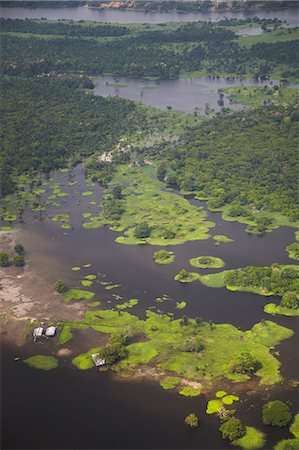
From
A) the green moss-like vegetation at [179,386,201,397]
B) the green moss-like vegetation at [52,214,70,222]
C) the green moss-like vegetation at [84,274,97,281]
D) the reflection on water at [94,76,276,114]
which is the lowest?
the green moss-like vegetation at [179,386,201,397]

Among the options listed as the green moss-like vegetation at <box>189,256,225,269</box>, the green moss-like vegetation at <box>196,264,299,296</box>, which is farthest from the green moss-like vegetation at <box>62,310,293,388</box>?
the green moss-like vegetation at <box>189,256,225,269</box>

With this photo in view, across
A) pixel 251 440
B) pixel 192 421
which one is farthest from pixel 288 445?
pixel 192 421

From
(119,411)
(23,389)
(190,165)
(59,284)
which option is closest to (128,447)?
(119,411)

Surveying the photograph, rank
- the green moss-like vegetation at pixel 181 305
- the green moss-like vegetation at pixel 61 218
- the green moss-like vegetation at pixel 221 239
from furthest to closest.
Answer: the green moss-like vegetation at pixel 61 218
the green moss-like vegetation at pixel 221 239
the green moss-like vegetation at pixel 181 305

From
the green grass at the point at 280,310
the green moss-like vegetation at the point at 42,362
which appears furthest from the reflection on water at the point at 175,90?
the green moss-like vegetation at the point at 42,362

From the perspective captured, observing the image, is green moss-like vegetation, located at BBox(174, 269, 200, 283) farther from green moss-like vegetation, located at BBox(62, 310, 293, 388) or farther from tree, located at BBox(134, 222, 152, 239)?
tree, located at BBox(134, 222, 152, 239)

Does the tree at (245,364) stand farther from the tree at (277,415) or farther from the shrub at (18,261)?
the shrub at (18,261)

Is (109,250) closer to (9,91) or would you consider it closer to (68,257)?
(68,257)
